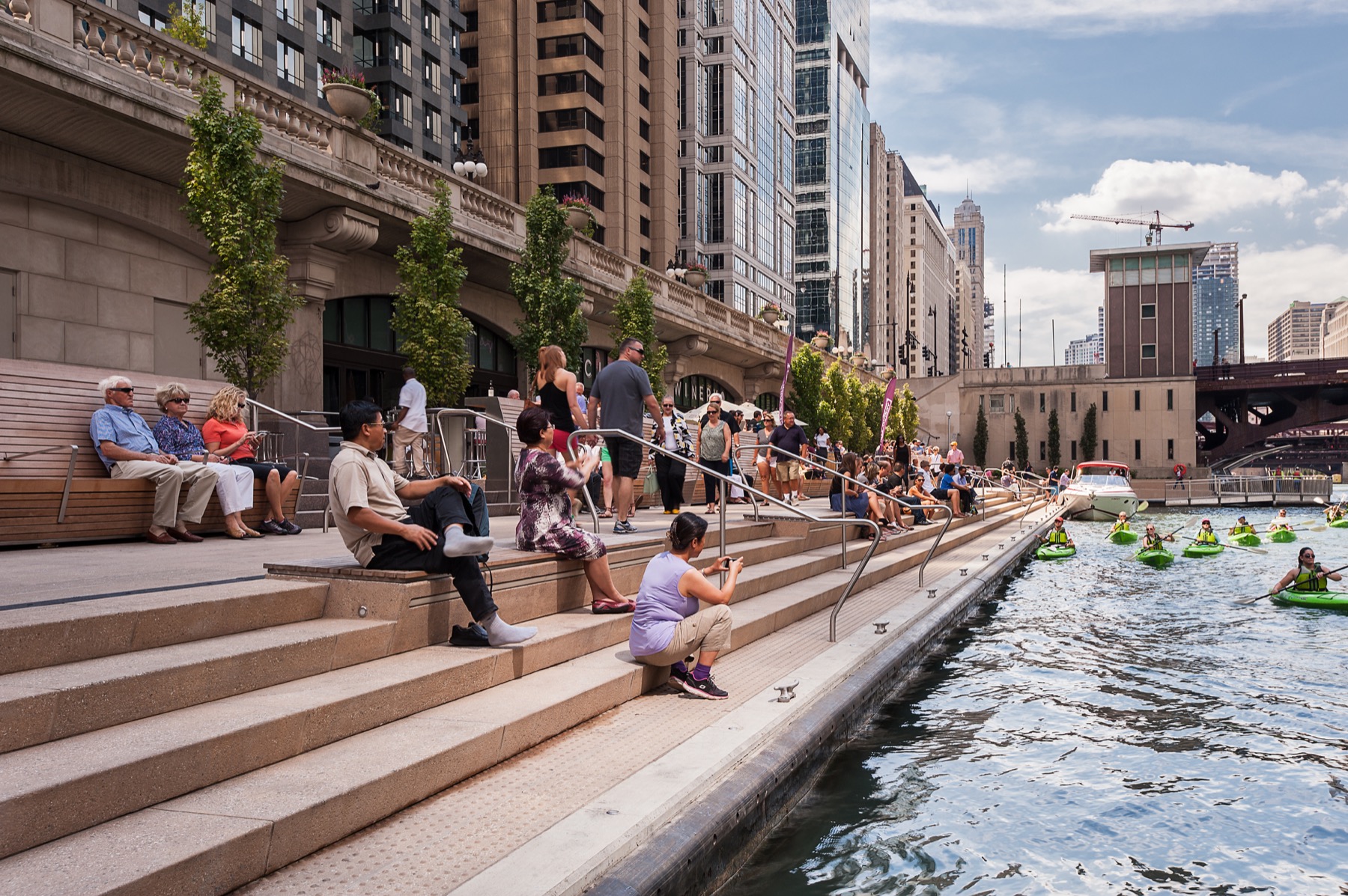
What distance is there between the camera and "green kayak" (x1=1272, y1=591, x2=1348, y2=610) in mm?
15367

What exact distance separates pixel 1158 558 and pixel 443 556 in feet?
70.2

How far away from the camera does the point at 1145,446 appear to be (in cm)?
9081

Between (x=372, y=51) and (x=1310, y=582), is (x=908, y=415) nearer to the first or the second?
(x=372, y=51)

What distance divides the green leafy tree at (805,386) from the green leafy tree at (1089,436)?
55.7 metres

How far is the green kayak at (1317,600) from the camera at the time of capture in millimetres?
15367

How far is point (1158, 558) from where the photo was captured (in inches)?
913

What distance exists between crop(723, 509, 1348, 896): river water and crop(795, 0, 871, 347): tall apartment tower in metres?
107

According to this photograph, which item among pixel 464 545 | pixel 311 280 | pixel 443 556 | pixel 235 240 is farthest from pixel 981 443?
pixel 464 545

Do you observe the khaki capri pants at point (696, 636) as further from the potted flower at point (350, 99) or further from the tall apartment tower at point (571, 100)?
the tall apartment tower at point (571, 100)

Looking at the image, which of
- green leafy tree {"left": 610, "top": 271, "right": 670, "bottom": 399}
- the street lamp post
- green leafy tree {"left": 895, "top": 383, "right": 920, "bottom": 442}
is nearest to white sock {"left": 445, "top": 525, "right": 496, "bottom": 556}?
the street lamp post

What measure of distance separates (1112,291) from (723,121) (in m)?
49.9

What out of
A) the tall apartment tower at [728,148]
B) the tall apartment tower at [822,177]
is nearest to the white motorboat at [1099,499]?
the tall apartment tower at [728,148]

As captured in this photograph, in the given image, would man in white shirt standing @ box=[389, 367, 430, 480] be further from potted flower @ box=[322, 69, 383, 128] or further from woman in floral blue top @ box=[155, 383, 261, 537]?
potted flower @ box=[322, 69, 383, 128]

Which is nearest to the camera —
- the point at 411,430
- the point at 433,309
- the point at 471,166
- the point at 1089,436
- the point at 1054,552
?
the point at 411,430
